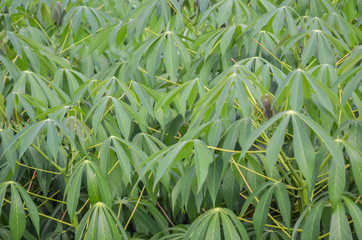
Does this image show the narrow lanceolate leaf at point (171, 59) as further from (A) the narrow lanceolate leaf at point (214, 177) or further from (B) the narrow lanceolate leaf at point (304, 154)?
(B) the narrow lanceolate leaf at point (304, 154)

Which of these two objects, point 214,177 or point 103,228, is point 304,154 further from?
point 103,228

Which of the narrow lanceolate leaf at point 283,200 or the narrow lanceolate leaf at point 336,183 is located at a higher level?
the narrow lanceolate leaf at point 336,183

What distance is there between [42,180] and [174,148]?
89 centimetres

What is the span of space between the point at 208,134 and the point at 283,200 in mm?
328

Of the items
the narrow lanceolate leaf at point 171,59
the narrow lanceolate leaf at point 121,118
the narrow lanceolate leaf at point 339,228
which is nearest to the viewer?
the narrow lanceolate leaf at point 339,228

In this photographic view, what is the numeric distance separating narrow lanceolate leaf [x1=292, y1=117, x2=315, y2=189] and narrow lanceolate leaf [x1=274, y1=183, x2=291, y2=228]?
0.34 metres

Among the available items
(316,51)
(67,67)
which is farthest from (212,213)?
(67,67)

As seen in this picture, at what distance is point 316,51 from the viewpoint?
6.85 feet

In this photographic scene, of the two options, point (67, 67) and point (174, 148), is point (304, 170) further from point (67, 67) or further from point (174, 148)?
point (67, 67)

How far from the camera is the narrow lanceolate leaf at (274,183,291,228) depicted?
1673mm

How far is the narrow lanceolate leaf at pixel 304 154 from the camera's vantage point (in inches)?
53.3

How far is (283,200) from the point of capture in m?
1.69

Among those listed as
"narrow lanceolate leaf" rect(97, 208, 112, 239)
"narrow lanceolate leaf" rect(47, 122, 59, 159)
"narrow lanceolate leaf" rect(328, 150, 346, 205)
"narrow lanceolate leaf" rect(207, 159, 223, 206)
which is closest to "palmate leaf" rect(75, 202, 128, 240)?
"narrow lanceolate leaf" rect(97, 208, 112, 239)

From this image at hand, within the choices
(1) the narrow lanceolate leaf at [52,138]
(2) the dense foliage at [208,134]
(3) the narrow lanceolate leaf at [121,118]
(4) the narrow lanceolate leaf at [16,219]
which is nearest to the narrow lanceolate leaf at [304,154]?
(2) the dense foliage at [208,134]
